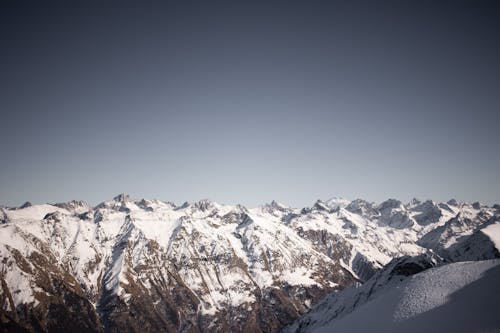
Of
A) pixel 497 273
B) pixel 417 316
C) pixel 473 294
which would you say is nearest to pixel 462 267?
pixel 497 273

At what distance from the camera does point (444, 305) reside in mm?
50906

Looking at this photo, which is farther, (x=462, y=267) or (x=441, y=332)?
(x=462, y=267)

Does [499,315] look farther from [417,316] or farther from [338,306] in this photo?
[338,306]

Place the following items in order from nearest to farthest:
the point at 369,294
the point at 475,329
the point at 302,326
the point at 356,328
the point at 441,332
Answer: the point at 475,329 → the point at 441,332 → the point at 356,328 → the point at 369,294 → the point at 302,326

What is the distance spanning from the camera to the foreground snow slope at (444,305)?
4369 centimetres

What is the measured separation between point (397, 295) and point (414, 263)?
385 feet

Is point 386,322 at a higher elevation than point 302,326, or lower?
higher

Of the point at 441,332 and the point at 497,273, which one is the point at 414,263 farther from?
the point at 441,332

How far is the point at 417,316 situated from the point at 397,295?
1639cm

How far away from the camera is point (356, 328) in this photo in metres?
64.0

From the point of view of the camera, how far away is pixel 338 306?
175500 millimetres

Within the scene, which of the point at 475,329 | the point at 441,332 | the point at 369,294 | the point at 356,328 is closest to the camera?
the point at 475,329

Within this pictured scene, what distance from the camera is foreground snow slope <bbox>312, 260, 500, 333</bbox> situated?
143ft

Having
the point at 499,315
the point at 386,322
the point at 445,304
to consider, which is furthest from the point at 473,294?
the point at 386,322
